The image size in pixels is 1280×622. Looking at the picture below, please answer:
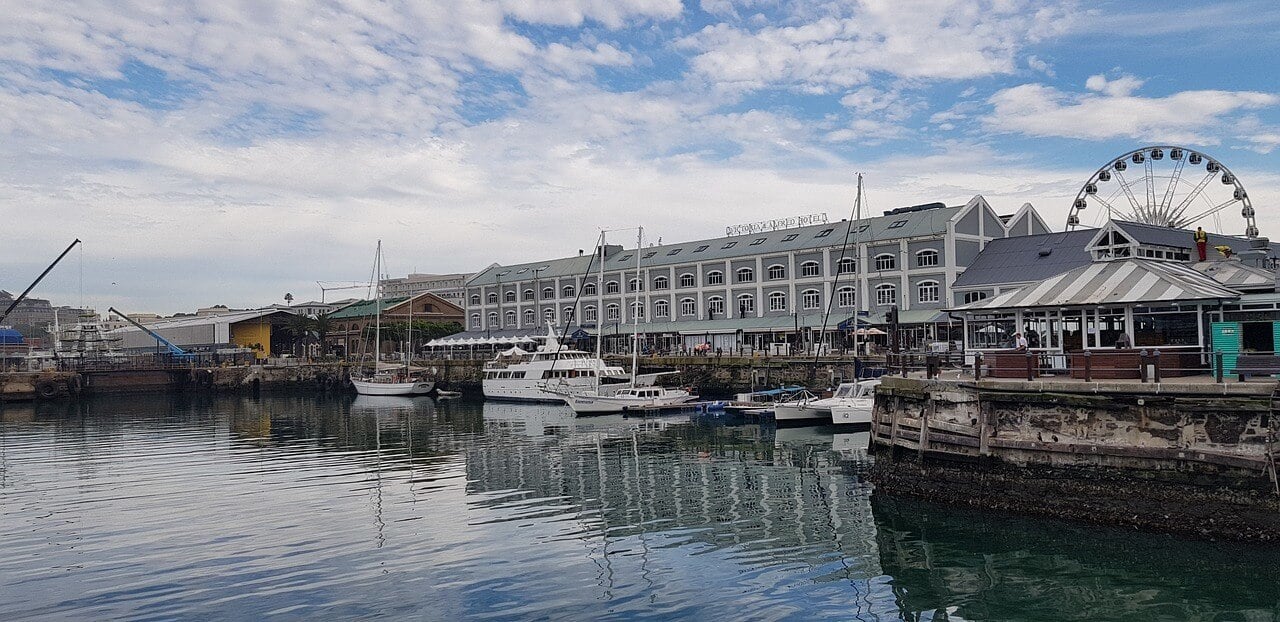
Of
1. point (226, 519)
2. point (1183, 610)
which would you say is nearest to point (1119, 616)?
point (1183, 610)

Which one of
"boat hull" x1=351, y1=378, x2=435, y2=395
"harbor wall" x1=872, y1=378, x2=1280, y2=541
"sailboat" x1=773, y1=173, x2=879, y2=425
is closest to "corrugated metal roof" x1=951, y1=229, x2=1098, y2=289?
"sailboat" x1=773, y1=173, x2=879, y2=425

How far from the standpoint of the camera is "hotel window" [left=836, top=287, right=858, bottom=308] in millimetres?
79500

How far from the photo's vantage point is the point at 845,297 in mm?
79938

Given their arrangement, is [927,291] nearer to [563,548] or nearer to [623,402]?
[623,402]

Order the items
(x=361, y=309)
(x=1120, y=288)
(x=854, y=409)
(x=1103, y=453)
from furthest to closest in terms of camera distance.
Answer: (x=361, y=309) < (x=854, y=409) < (x=1120, y=288) < (x=1103, y=453)

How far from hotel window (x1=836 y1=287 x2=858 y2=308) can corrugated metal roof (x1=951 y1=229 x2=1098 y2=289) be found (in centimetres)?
1003

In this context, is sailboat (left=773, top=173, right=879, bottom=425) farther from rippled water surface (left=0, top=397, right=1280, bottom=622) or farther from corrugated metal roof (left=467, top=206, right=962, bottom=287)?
corrugated metal roof (left=467, top=206, right=962, bottom=287)

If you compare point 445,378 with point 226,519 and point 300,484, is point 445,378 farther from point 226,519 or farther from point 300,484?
point 226,519

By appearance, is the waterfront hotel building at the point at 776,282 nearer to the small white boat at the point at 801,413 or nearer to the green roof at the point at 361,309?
the small white boat at the point at 801,413

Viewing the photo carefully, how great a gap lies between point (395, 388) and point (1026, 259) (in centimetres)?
5603

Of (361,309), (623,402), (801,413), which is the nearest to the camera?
(801,413)

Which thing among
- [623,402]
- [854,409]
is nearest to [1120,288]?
[854,409]

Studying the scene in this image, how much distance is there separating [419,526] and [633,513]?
19.2 feet

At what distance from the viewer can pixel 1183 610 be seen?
16.9 metres
